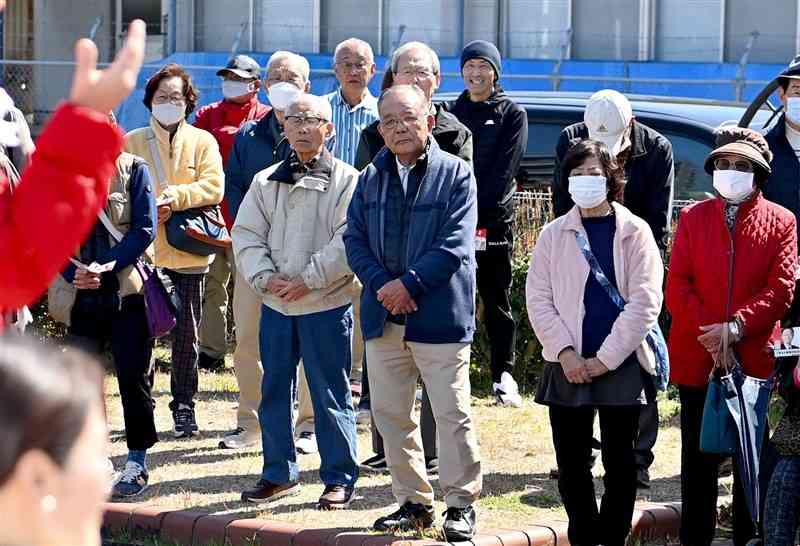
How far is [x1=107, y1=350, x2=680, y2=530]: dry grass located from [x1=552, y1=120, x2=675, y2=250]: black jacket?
141cm

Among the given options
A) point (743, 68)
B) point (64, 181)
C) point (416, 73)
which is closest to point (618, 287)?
point (416, 73)

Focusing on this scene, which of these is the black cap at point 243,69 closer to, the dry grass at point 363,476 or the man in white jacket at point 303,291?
the dry grass at point 363,476

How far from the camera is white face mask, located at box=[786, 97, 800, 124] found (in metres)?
7.70

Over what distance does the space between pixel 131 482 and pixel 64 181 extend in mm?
4989

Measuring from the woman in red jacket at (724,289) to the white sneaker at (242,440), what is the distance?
9.16ft

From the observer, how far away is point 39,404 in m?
2.32

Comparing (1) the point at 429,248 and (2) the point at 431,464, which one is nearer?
(1) the point at 429,248

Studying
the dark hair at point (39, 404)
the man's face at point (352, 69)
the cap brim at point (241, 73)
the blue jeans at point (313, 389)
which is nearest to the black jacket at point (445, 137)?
the man's face at point (352, 69)

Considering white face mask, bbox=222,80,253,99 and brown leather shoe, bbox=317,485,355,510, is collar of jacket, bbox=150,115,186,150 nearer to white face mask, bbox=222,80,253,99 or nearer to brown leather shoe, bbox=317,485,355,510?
white face mask, bbox=222,80,253,99

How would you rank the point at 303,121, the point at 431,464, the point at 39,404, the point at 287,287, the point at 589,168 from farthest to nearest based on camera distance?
the point at 431,464 → the point at 303,121 → the point at 287,287 → the point at 589,168 → the point at 39,404

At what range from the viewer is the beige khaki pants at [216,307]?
11156 millimetres

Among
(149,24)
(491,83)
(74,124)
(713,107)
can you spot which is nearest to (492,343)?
(491,83)

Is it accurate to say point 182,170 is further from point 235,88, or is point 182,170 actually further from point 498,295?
point 498,295

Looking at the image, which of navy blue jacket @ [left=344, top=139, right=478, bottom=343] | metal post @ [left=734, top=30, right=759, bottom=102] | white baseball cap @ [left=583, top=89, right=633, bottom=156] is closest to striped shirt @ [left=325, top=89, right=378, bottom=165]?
white baseball cap @ [left=583, top=89, right=633, bottom=156]
